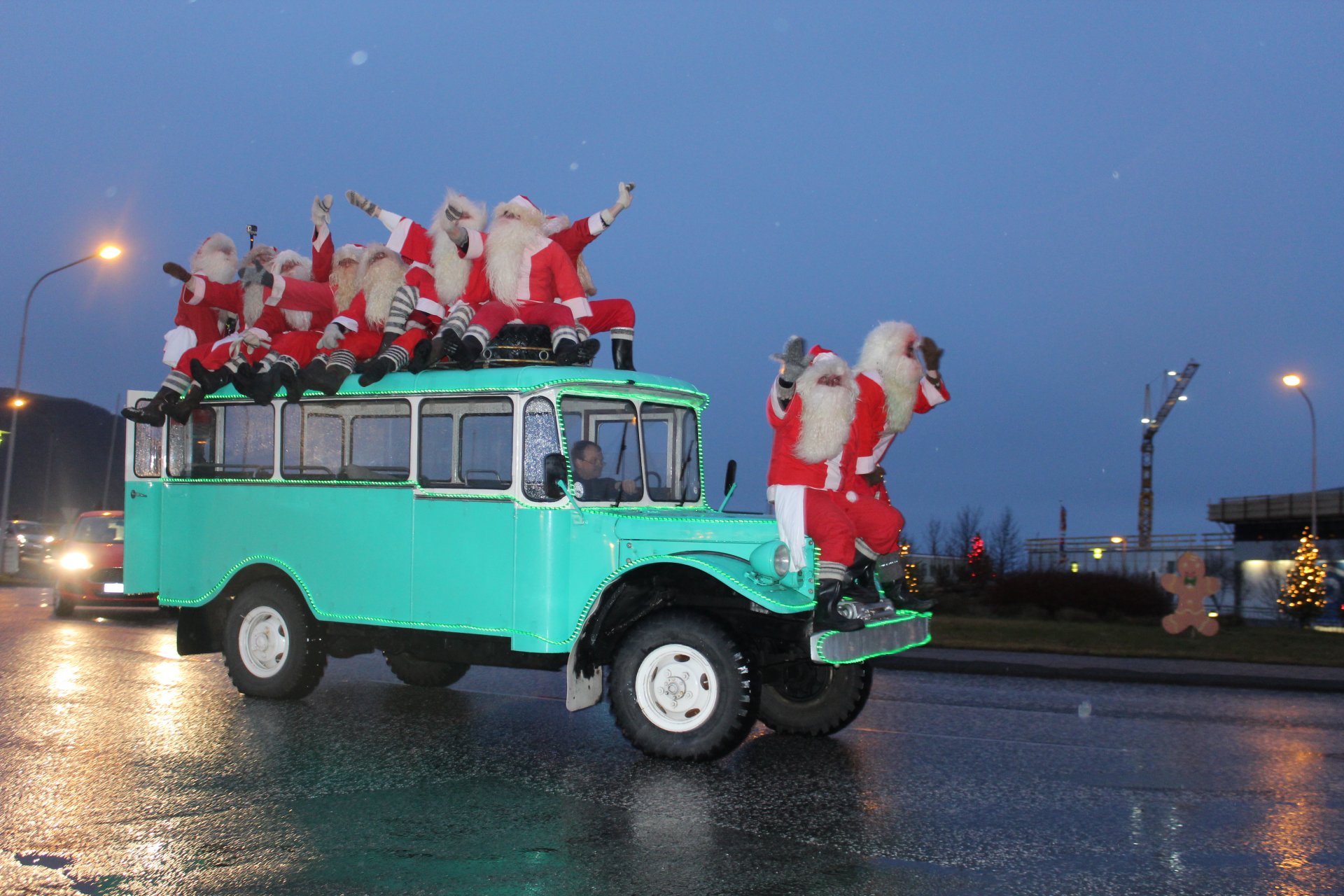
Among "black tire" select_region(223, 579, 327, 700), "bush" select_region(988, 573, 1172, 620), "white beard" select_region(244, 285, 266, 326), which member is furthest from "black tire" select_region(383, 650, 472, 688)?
"bush" select_region(988, 573, 1172, 620)

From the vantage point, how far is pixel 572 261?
385 inches

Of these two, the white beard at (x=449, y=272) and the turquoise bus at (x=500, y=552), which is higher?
the white beard at (x=449, y=272)

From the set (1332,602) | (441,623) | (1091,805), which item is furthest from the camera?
(1332,602)

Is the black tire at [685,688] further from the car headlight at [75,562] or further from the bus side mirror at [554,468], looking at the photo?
the car headlight at [75,562]

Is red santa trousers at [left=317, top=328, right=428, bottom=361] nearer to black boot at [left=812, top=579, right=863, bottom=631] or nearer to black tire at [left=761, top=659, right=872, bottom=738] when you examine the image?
black tire at [left=761, top=659, right=872, bottom=738]

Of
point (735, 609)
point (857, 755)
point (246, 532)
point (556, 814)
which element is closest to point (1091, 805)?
point (857, 755)

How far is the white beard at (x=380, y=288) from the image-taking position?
31.4 ft

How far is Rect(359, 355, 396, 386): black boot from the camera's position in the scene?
8.52 meters

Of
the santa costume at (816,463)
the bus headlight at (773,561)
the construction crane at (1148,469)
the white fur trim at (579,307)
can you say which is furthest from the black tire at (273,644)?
the construction crane at (1148,469)

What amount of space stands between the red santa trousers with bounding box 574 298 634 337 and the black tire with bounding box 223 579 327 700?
310 cm

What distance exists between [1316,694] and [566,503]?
8.91 m

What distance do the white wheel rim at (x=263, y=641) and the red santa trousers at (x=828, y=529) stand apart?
4317 mm

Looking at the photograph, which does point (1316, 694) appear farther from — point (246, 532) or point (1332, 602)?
point (1332, 602)

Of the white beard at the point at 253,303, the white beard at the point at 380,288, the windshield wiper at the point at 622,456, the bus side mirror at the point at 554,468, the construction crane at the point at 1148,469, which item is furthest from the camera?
the construction crane at the point at 1148,469
